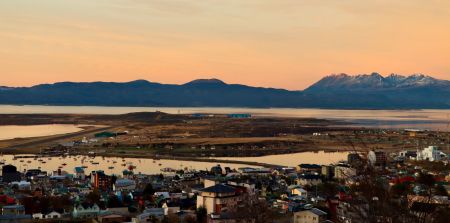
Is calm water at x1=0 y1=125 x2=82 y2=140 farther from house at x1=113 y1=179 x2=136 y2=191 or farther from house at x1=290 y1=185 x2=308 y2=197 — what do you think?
house at x1=290 y1=185 x2=308 y2=197

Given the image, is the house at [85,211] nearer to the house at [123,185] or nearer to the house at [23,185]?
the house at [123,185]

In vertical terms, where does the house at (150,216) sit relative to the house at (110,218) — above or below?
above

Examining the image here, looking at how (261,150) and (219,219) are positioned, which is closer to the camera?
(219,219)

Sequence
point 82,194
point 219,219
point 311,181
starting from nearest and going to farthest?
point 219,219 → point 82,194 → point 311,181

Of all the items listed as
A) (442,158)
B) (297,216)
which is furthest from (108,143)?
(297,216)

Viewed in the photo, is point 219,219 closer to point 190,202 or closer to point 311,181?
point 190,202

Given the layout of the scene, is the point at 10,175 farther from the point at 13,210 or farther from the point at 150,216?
the point at 150,216

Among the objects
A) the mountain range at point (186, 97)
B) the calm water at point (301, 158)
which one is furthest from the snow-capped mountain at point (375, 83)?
the calm water at point (301, 158)
